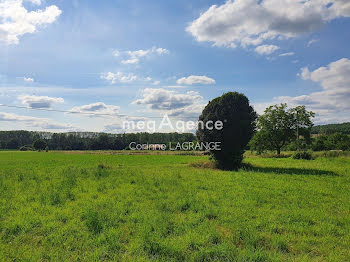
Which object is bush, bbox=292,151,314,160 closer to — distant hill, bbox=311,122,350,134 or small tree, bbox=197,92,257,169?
small tree, bbox=197,92,257,169

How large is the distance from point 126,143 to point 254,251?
342ft

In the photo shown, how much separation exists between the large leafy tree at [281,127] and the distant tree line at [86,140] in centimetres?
5104

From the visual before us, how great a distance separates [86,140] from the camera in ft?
383

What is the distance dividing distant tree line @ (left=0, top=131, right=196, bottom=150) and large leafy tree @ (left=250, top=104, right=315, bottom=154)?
51.0 metres

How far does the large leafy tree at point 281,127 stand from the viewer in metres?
47.1

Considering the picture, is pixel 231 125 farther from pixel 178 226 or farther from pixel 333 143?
pixel 333 143

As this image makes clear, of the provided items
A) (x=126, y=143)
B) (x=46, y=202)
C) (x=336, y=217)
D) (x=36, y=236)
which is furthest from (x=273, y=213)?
(x=126, y=143)

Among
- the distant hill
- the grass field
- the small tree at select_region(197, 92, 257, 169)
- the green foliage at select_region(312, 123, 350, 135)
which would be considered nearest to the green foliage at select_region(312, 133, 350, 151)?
the green foliage at select_region(312, 123, 350, 135)

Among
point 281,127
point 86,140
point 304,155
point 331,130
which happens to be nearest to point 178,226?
point 304,155

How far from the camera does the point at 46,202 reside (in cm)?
828

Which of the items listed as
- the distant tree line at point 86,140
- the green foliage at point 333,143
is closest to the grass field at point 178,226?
the green foliage at point 333,143

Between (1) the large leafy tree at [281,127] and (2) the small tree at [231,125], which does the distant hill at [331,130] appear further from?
(2) the small tree at [231,125]

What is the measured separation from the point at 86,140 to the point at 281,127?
326 feet

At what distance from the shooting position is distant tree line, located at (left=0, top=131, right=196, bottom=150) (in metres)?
106
